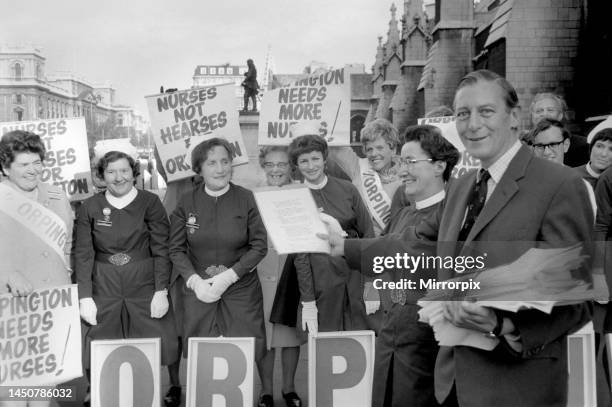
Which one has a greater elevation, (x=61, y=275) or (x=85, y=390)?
(x=61, y=275)

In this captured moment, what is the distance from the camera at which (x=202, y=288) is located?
4.45m

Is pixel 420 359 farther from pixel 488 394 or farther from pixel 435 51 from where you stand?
pixel 435 51

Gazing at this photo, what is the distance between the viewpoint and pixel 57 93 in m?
6.40

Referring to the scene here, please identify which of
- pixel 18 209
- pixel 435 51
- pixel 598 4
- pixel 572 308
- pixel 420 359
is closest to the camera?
pixel 572 308

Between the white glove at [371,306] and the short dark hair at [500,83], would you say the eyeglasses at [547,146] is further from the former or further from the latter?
the short dark hair at [500,83]

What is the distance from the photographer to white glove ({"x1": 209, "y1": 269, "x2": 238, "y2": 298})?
14.7ft

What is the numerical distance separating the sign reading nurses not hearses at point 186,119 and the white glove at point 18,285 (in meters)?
2.08

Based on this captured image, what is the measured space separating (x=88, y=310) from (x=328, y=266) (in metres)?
1.87

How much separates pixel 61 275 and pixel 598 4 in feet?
47.5

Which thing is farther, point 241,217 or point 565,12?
point 565,12

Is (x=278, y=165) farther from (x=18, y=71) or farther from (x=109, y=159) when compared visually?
(x=18, y=71)

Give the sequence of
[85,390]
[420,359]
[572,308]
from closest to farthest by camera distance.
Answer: [572,308], [420,359], [85,390]

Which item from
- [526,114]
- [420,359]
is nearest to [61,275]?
[420,359]

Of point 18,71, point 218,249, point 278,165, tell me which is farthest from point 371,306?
point 18,71
